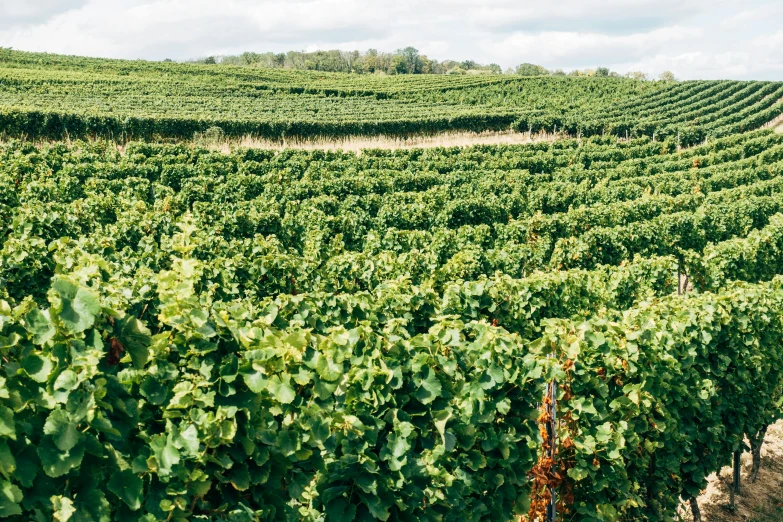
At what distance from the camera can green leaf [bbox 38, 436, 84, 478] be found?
9.77 ft

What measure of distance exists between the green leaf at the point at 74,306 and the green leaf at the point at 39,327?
10cm

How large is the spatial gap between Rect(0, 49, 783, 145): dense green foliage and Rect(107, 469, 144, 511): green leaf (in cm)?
3444

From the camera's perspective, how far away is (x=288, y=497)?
428 centimetres

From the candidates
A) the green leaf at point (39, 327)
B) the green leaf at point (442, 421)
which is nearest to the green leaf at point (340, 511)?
the green leaf at point (442, 421)

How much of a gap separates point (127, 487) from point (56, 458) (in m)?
0.49

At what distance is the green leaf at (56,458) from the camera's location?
9.77 ft

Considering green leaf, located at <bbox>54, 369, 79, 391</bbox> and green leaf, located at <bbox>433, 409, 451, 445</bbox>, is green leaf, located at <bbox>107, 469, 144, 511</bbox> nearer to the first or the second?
green leaf, located at <bbox>54, 369, 79, 391</bbox>

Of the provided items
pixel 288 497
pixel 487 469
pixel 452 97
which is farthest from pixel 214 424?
pixel 452 97

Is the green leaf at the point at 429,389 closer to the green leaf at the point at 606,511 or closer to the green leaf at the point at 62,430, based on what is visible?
the green leaf at the point at 62,430

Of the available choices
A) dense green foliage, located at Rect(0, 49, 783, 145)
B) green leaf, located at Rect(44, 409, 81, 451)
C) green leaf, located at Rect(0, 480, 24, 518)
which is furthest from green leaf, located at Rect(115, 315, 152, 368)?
dense green foliage, located at Rect(0, 49, 783, 145)

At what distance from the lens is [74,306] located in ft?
10.7

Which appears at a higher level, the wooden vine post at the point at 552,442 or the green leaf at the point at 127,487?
the green leaf at the point at 127,487

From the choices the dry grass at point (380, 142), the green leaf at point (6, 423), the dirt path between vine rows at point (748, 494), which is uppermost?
the dry grass at point (380, 142)

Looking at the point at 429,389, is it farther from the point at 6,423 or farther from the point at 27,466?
the point at 6,423
